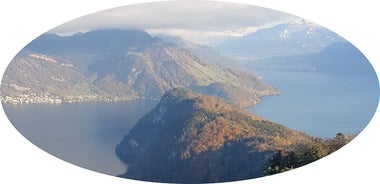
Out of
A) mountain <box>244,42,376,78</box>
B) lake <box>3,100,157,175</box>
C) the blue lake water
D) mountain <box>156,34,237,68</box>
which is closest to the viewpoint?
lake <box>3,100,157,175</box>

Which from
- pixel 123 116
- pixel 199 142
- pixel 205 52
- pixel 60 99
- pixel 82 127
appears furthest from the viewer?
pixel 205 52

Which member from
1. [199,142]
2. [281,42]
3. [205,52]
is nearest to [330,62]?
[281,42]

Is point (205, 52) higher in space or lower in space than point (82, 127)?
higher

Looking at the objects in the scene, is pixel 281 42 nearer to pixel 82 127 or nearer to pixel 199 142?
pixel 82 127

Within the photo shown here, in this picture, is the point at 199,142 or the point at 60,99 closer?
the point at 199,142

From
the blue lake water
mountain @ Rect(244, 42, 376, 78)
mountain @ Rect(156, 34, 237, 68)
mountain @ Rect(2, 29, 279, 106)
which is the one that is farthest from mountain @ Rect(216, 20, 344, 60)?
mountain @ Rect(2, 29, 279, 106)

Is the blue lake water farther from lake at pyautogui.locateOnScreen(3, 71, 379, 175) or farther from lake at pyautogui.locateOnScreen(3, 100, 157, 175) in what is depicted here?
lake at pyautogui.locateOnScreen(3, 100, 157, 175)

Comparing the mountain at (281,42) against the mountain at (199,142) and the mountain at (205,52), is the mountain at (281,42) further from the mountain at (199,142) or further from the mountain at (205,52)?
the mountain at (199,142)
